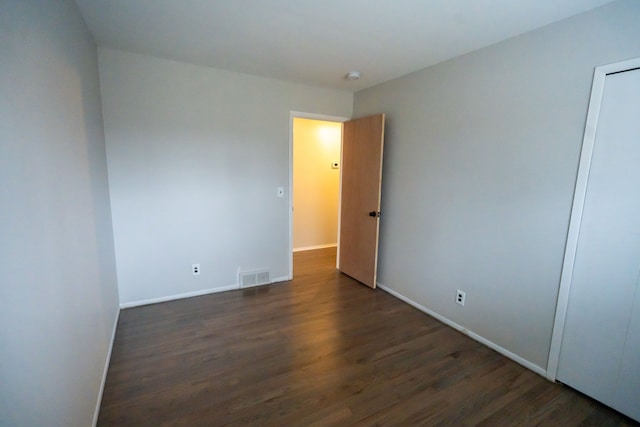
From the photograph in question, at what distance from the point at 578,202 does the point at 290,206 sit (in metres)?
2.71

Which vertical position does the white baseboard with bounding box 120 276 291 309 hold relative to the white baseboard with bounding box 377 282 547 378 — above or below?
above

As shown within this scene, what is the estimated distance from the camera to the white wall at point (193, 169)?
2729 millimetres

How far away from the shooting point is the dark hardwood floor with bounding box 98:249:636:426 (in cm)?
172

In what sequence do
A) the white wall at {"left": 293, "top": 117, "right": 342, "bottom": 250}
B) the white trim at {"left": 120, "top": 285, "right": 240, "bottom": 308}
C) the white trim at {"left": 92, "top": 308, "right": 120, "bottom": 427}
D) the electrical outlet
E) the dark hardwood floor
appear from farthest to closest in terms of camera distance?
the white wall at {"left": 293, "top": 117, "right": 342, "bottom": 250} → the white trim at {"left": 120, "top": 285, "right": 240, "bottom": 308} → the electrical outlet → the dark hardwood floor → the white trim at {"left": 92, "top": 308, "right": 120, "bottom": 427}

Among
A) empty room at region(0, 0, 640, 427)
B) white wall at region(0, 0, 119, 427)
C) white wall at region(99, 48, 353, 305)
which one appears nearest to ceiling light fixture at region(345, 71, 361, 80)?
empty room at region(0, 0, 640, 427)

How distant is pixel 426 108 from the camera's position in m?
2.86

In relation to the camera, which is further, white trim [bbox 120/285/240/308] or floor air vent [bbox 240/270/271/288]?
floor air vent [bbox 240/270/271/288]

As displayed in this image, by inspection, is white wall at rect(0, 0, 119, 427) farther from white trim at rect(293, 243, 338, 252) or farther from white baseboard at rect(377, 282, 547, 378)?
white trim at rect(293, 243, 338, 252)

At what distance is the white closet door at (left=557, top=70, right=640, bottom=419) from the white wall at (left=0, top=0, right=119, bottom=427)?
2802mm

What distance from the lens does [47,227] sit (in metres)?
1.13

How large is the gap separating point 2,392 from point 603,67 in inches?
120

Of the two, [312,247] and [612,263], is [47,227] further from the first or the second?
[312,247]

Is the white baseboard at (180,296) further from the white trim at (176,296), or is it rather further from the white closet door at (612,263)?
the white closet door at (612,263)

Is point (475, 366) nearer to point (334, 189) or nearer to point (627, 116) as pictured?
point (627, 116)
